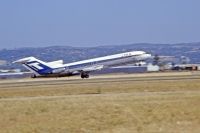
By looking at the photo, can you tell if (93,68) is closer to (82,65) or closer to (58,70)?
(82,65)

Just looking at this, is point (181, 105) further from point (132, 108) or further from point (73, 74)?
point (73, 74)

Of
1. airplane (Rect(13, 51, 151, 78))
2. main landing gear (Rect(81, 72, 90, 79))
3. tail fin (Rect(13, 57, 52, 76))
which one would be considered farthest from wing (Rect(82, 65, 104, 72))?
tail fin (Rect(13, 57, 52, 76))

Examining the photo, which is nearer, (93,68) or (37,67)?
(93,68)

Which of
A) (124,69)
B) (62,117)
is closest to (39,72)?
(124,69)

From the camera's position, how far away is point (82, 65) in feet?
370

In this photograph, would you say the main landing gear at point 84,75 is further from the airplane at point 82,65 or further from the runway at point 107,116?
the runway at point 107,116

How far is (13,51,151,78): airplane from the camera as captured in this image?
110938mm

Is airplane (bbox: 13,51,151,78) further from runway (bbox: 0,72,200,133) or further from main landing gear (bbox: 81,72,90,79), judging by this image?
runway (bbox: 0,72,200,133)

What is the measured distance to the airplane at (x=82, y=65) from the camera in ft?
364

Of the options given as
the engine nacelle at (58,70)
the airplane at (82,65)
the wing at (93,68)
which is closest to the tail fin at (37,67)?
the airplane at (82,65)

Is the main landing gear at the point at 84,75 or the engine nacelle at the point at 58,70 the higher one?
the engine nacelle at the point at 58,70

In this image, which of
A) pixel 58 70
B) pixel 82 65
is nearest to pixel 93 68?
pixel 82 65

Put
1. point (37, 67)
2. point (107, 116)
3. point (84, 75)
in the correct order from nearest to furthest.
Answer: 1. point (107, 116)
2. point (84, 75)
3. point (37, 67)

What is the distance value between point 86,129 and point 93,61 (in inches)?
3469
